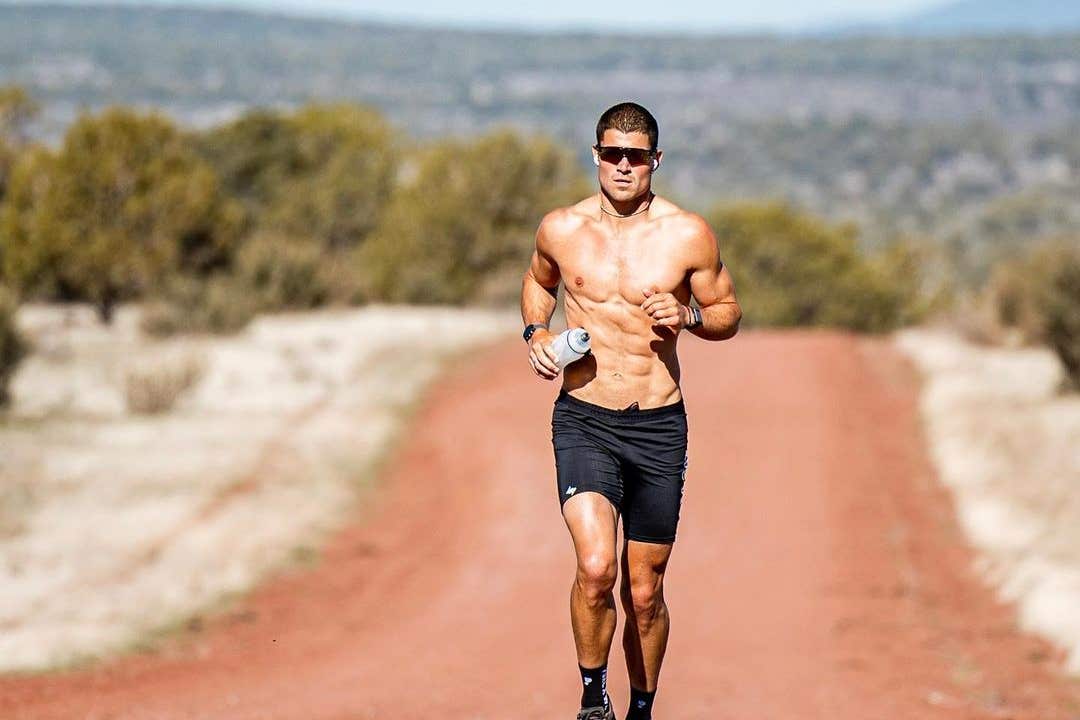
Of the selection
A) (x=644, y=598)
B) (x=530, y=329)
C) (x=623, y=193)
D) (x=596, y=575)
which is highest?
(x=623, y=193)

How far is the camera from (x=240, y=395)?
21266mm

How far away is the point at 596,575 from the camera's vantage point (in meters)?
5.67

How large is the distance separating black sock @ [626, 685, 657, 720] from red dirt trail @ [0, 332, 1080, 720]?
193 centimetres

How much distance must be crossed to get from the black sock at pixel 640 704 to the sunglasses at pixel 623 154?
201cm

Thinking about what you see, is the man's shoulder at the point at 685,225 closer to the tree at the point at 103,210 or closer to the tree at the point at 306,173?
the tree at the point at 103,210

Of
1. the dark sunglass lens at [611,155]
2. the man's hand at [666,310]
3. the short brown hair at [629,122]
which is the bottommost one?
the man's hand at [666,310]

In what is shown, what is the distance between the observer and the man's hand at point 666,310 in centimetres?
562

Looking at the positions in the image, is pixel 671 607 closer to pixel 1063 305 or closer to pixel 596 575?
pixel 596 575

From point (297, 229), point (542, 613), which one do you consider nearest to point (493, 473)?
point (542, 613)

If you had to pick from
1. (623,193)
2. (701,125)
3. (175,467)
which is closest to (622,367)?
(623,193)

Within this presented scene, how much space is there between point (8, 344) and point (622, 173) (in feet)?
50.9

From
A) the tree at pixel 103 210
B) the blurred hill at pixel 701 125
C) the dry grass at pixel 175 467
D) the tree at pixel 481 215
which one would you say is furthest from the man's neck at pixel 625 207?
the blurred hill at pixel 701 125

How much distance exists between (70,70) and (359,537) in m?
166

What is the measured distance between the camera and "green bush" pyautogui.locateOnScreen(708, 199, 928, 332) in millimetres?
50031
